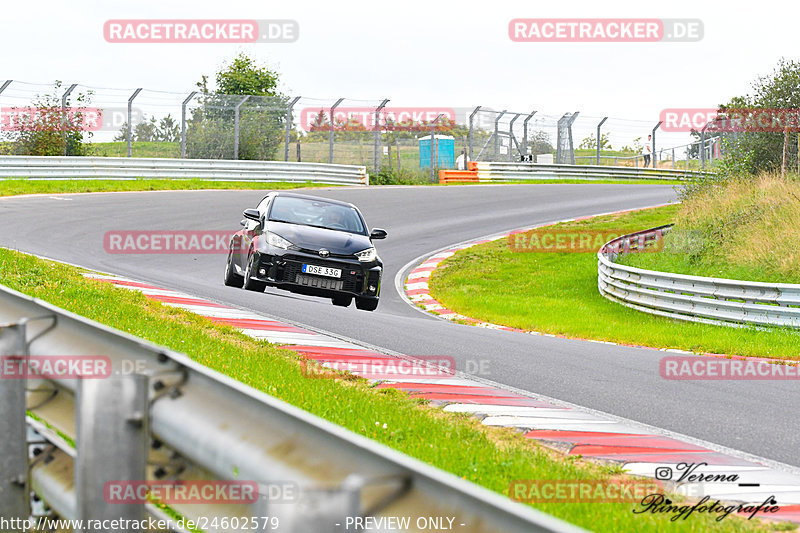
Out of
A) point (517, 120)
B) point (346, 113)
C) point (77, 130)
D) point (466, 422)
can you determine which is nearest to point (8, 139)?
point (77, 130)

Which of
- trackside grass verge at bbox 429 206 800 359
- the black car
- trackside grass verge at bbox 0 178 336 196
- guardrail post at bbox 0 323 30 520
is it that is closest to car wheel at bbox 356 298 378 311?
the black car

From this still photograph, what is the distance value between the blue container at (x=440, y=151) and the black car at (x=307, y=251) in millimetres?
26612

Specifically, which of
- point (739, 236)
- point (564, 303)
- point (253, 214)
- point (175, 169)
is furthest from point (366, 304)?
point (175, 169)

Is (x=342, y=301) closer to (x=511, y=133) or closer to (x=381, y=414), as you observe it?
(x=381, y=414)

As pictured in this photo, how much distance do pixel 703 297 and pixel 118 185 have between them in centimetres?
1936

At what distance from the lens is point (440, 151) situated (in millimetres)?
41094

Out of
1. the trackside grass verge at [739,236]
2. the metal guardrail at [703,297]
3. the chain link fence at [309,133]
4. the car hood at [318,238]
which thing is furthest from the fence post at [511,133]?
the car hood at [318,238]

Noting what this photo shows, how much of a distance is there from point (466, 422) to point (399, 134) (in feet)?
104

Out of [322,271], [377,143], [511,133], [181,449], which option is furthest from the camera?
[511,133]

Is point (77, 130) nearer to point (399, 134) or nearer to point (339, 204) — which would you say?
point (399, 134)

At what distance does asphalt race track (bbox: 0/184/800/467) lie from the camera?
7.99 meters

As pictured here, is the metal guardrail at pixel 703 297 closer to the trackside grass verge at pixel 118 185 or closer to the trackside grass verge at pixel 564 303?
the trackside grass verge at pixel 564 303

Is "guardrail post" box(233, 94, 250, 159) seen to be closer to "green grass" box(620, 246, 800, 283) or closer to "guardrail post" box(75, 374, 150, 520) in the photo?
"green grass" box(620, 246, 800, 283)

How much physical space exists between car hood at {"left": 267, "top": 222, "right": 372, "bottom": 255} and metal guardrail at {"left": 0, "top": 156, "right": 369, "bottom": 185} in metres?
17.1
